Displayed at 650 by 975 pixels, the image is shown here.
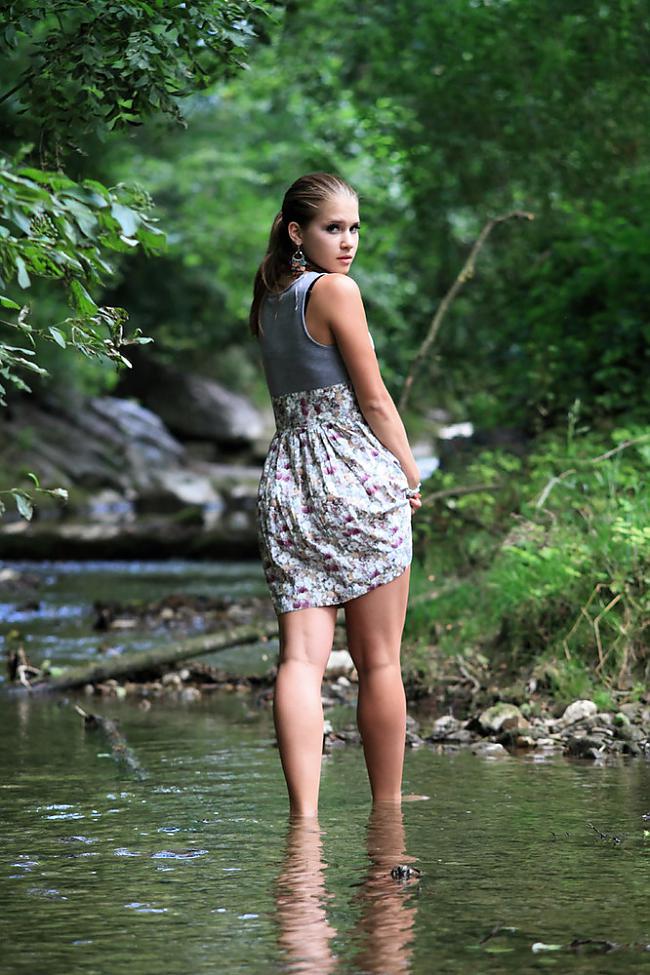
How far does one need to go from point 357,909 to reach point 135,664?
460 centimetres

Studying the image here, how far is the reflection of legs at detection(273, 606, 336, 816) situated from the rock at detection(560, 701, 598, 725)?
5.75ft

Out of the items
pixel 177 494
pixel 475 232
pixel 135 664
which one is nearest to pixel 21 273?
pixel 135 664

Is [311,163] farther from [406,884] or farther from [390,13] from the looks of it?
[406,884]

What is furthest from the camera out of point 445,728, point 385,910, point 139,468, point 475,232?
point 139,468

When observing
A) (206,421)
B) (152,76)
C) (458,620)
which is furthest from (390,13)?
(206,421)

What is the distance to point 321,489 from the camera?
14.2 ft

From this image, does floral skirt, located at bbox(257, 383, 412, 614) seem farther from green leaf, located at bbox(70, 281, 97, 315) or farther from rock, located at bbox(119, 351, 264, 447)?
rock, located at bbox(119, 351, 264, 447)

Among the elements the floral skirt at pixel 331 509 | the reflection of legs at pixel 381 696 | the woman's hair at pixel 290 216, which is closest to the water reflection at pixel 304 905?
the reflection of legs at pixel 381 696

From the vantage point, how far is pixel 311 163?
47.0ft

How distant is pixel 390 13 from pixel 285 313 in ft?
34.0

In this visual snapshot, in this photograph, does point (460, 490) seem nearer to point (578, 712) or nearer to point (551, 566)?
point (551, 566)

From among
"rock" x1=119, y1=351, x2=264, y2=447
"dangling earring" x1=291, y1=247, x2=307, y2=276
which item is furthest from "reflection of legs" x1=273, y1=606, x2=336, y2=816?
"rock" x1=119, y1=351, x2=264, y2=447

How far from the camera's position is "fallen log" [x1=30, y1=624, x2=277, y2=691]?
7562 millimetres

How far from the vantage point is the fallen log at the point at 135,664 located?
756cm
